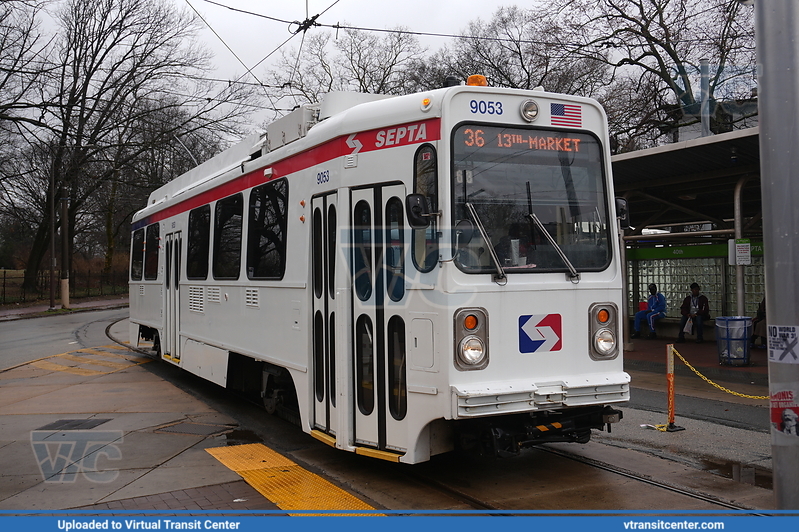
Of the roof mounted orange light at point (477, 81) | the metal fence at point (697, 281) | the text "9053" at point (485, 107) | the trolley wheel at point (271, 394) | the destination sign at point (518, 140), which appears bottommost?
the trolley wheel at point (271, 394)

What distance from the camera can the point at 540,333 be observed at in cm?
592

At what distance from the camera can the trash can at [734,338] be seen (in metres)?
13.5

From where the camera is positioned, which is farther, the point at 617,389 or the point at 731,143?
the point at 731,143

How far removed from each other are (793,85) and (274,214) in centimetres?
522

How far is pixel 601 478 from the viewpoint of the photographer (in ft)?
20.9

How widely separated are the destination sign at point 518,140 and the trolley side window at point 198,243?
556 centimetres

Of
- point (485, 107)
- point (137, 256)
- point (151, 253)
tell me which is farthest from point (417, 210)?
point (137, 256)

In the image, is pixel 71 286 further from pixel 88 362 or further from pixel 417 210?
pixel 417 210

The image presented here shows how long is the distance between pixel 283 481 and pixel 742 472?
4.20 metres

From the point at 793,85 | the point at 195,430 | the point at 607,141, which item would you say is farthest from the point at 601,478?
the point at 195,430

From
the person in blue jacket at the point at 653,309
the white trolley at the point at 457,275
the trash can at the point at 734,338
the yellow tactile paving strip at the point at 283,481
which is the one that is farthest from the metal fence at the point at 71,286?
the white trolley at the point at 457,275

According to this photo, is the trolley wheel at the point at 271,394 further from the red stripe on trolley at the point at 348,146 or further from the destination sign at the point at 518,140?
the destination sign at the point at 518,140

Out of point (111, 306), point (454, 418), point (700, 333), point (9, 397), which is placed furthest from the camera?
point (111, 306)

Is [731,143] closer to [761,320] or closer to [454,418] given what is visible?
[761,320]
